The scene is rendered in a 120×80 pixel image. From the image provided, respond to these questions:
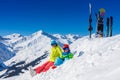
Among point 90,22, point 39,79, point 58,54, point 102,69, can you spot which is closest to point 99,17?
point 90,22

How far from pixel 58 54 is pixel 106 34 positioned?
13.4 metres

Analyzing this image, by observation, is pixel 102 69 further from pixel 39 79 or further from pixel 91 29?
pixel 91 29

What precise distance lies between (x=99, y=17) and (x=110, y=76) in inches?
773

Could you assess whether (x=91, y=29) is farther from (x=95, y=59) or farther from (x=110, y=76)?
(x=110, y=76)

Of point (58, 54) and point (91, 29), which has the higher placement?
point (91, 29)

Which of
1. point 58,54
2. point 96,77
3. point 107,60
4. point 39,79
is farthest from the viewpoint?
point 58,54

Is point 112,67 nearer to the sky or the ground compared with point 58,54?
nearer to the ground

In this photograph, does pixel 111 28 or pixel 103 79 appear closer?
pixel 103 79

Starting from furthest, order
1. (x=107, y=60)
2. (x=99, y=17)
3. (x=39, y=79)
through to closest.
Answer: (x=99, y=17) < (x=39, y=79) < (x=107, y=60)

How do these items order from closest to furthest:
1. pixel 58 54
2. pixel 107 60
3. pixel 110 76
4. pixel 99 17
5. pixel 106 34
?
pixel 110 76, pixel 107 60, pixel 58 54, pixel 99 17, pixel 106 34

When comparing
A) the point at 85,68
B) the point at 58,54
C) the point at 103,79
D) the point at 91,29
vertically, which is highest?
the point at 91,29

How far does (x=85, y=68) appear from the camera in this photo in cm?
994

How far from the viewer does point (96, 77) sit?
8141 mm

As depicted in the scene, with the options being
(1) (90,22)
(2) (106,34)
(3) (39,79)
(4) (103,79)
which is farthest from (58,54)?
(2) (106,34)
